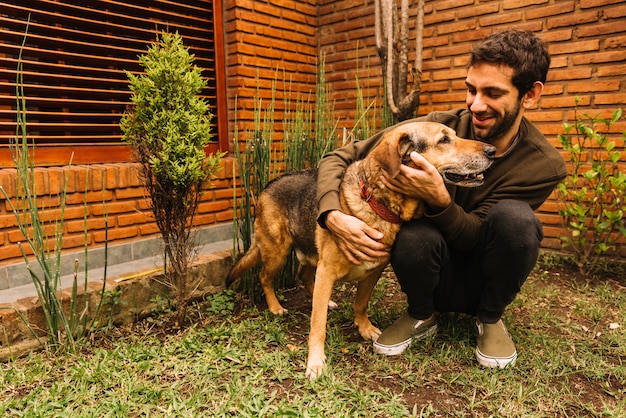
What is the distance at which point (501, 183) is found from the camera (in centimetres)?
289

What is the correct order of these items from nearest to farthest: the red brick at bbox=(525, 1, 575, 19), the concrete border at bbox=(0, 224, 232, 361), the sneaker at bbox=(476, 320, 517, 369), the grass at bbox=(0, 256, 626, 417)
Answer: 1. the grass at bbox=(0, 256, 626, 417)
2. the sneaker at bbox=(476, 320, 517, 369)
3. the concrete border at bbox=(0, 224, 232, 361)
4. the red brick at bbox=(525, 1, 575, 19)

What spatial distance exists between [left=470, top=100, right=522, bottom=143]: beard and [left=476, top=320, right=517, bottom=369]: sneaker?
48.9 inches

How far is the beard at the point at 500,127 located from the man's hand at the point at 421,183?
Result: 24.7 inches

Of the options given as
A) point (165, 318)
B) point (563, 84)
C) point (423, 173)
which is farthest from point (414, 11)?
point (165, 318)

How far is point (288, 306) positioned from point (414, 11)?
A: 13.8ft

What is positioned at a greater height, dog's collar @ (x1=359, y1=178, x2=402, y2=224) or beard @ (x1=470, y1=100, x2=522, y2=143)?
beard @ (x1=470, y1=100, x2=522, y2=143)

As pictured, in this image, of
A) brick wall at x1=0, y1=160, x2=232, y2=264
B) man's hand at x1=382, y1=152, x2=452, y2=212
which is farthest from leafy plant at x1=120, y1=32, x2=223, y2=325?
man's hand at x1=382, y1=152, x2=452, y2=212

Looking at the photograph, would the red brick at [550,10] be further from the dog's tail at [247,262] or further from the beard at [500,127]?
the dog's tail at [247,262]

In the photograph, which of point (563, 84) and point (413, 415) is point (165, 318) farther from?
point (563, 84)

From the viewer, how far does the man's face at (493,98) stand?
268 cm

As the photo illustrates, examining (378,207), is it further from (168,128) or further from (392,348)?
(168,128)

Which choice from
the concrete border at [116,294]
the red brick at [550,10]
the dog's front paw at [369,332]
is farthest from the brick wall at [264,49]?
the dog's front paw at [369,332]

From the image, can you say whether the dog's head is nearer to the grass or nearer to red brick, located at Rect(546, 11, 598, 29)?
the grass

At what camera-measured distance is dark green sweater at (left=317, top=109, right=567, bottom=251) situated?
2.72 meters
